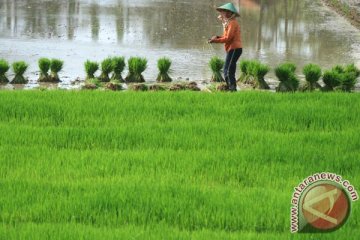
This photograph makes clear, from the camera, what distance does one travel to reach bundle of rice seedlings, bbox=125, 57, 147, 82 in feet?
27.9

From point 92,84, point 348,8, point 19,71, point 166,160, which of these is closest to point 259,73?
point 92,84

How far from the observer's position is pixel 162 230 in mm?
3988

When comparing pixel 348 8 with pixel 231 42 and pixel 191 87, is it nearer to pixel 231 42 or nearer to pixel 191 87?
pixel 231 42

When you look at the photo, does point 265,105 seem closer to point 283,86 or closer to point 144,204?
point 283,86

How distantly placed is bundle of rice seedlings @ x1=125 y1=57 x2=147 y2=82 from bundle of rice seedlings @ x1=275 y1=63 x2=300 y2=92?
167 centimetres

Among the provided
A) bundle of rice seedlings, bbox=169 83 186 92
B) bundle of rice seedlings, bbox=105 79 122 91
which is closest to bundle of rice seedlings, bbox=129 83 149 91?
bundle of rice seedlings, bbox=105 79 122 91

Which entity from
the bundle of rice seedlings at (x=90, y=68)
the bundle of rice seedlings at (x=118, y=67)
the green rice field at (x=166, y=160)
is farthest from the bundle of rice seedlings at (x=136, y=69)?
the green rice field at (x=166, y=160)

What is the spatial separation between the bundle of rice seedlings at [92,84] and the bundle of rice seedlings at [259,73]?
190 centimetres

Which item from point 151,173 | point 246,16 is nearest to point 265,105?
point 151,173

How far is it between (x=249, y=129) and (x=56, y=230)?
258 cm

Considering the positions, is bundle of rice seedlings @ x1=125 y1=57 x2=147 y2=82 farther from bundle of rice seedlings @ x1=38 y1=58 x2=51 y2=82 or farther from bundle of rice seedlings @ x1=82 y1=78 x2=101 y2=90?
bundle of rice seedlings @ x1=38 y1=58 x2=51 y2=82

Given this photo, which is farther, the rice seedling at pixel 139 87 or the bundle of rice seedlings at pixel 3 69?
the bundle of rice seedlings at pixel 3 69

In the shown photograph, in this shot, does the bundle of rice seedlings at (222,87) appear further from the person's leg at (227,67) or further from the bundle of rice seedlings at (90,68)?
the bundle of rice seedlings at (90,68)

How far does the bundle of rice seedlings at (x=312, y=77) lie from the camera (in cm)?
825
